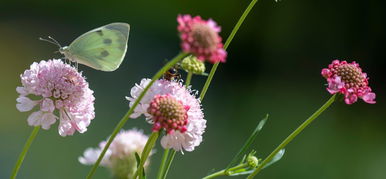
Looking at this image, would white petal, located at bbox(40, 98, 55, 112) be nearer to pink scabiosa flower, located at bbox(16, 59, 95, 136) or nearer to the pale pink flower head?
pink scabiosa flower, located at bbox(16, 59, 95, 136)

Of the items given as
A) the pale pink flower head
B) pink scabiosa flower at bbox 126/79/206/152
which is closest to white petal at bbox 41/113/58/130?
pink scabiosa flower at bbox 126/79/206/152

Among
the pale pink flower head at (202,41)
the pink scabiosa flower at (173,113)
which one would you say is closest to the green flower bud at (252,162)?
the pink scabiosa flower at (173,113)

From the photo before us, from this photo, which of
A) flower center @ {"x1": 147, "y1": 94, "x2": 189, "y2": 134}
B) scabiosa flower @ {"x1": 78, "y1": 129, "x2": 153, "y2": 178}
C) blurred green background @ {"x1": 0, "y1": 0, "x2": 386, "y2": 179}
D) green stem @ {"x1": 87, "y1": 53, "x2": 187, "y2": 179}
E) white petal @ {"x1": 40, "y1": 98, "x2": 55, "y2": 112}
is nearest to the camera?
green stem @ {"x1": 87, "y1": 53, "x2": 187, "y2": 179}

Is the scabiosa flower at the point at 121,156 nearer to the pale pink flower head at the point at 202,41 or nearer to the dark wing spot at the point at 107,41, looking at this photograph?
the dark wing spot at the point at 107,41

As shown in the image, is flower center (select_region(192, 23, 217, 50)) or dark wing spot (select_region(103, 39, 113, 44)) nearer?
flower center (select_region(192, 23, 217, 50))

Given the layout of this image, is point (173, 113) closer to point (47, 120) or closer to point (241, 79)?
point (47, 120)

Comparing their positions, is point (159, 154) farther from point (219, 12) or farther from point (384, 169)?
point (219, 12)

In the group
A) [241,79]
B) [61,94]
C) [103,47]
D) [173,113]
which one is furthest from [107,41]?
[241,79]
